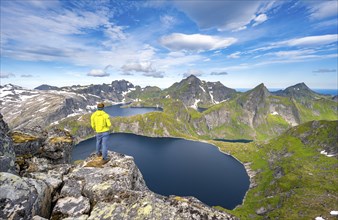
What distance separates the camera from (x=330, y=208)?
173875 millimetres

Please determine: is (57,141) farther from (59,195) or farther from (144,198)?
(144,198)

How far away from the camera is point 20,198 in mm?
12453

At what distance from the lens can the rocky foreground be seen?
1275cm

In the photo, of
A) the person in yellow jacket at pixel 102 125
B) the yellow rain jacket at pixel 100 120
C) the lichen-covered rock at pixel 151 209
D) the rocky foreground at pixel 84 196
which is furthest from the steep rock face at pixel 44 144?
the lichen-covered rock at pixel 151 209

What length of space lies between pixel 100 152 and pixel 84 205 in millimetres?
10016

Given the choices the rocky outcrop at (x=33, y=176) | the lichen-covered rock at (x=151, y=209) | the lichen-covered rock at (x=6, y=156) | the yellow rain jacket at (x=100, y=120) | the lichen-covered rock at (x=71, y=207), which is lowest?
the lichen-covered rock at (x=71, y=207)

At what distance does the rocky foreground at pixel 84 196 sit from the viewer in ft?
41.8

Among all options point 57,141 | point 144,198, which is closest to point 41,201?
point 144,198

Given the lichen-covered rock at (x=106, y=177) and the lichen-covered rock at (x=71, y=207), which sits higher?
the lichen-covered rock at (x=106, y=177)

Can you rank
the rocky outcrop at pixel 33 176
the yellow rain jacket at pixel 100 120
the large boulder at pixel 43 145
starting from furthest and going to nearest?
1. the large boulder at pixel 43 145
2. the yellow rain jacket at pixel 100 120
3. the rocky outcrop at pixel 33 176

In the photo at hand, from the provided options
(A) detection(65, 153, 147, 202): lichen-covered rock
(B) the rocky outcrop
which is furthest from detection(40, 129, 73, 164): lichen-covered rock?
(A) detection(65, 153, 147, 202): lichen-covered rock

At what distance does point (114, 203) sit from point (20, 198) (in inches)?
225

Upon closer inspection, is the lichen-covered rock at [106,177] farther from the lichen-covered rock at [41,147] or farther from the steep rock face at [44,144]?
the steep rock face at [44,144]

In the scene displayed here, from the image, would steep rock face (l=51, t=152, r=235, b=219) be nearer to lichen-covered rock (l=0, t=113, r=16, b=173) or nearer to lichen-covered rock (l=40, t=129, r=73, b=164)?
lichen-covered rock (l=0, t=113, r=16, b=173)
